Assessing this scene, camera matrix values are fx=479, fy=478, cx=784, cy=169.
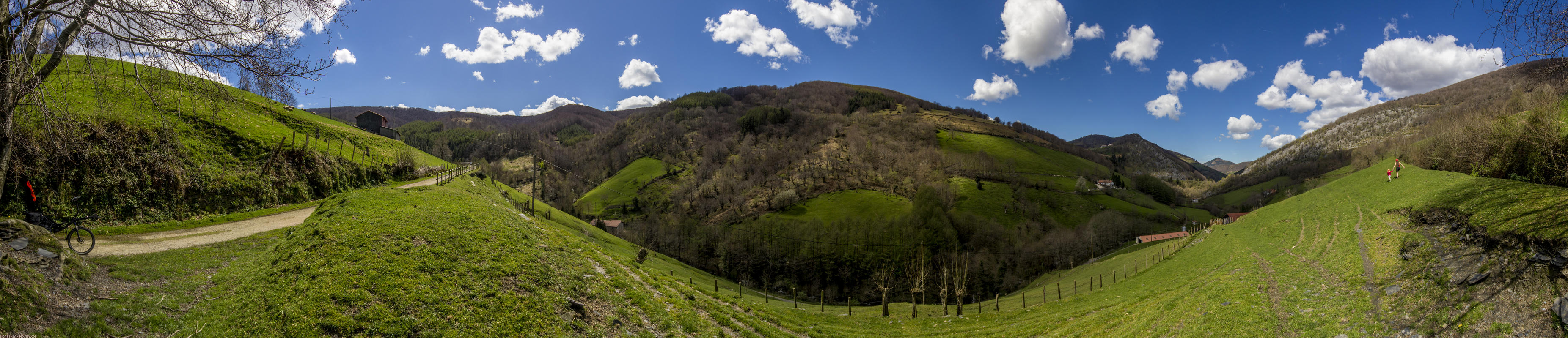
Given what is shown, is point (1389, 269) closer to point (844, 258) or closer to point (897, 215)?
point (844, 258)

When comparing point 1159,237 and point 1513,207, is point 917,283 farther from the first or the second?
point 1159,237

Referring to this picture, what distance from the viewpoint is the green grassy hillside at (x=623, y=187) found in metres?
119

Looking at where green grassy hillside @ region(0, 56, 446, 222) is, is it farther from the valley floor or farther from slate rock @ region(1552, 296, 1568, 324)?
slate rock @ region(1552, 296, 1568, 324)

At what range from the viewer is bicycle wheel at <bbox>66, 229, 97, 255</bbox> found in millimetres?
12086

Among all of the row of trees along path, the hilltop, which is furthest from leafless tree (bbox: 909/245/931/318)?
the hilltop

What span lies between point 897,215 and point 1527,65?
8029 cm

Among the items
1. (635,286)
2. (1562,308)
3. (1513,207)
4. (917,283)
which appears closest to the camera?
(1562,308)

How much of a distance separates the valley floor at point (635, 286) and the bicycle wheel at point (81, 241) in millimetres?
1664

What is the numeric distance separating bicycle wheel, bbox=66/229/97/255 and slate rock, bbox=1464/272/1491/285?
105ft

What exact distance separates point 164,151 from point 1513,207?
32.8 metres

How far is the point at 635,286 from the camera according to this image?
51.9 feet

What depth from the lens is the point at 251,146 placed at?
24312mm

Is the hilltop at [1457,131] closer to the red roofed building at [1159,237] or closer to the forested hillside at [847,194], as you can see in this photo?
the red roofed building at [1159,237]

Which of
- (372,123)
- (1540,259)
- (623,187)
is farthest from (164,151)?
(623,187)
